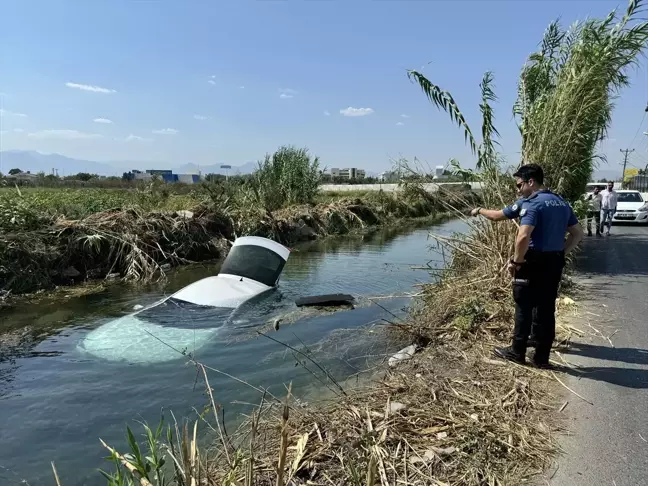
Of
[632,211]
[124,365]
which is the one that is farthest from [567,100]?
[632,211]

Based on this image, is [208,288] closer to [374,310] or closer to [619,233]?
[374,310]

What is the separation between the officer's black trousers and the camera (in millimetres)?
4781

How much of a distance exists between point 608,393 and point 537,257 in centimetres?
141

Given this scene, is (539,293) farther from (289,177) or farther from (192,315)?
(289,177)

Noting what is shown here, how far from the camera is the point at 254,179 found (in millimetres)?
25844

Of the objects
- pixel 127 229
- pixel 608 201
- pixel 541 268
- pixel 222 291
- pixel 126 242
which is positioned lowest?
pixel 222 291

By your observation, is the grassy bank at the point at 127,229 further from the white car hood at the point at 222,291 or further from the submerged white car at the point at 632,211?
the submerged white car at the point at 632,211

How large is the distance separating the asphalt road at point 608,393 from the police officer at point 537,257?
0.51 m

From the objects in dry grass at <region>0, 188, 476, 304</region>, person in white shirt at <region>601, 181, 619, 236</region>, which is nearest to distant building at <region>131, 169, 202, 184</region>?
dry grass at <region>0, 188, 476, 304</region>

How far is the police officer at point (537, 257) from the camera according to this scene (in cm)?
471

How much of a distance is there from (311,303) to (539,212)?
5.73m

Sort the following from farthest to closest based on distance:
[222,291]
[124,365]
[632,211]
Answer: [632,211] → [222,291] → [124,365]

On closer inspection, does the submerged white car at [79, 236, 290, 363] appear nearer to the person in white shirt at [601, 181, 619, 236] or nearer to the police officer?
the police officer

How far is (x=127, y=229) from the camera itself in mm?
13812
